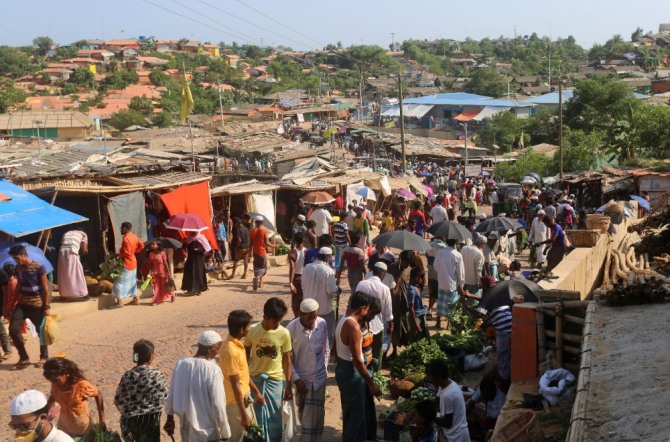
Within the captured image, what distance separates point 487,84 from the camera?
8706 centimetres

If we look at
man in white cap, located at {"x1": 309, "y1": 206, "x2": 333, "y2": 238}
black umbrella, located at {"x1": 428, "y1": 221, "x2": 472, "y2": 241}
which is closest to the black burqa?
man in white cap, located at {"x1": 309, "y1": 206, "x2": 333, "y2": 238}

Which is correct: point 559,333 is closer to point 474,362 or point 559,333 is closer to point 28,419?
point 474,362

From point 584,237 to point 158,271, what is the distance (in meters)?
6.43

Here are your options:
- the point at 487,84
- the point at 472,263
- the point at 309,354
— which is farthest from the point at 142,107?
the point at 309,354

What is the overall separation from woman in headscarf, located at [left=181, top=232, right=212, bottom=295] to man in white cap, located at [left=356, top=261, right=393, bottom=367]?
515cm

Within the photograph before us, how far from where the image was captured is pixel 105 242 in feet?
45.7

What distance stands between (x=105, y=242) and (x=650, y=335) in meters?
9.85

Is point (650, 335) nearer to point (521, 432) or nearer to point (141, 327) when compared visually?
point (521, 432)

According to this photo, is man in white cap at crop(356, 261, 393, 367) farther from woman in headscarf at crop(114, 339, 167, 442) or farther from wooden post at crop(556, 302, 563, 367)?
woman in headscarf at crop(114, 339, 167, 442)

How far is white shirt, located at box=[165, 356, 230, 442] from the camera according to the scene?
5.66 metres

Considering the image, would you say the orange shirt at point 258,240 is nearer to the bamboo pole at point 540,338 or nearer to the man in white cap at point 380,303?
the man in white cap at point 380,303

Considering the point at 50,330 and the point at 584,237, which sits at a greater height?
the point at 584,237

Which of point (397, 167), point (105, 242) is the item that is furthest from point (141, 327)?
point (397, 167)

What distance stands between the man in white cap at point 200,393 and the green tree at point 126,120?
51120 millimetres
